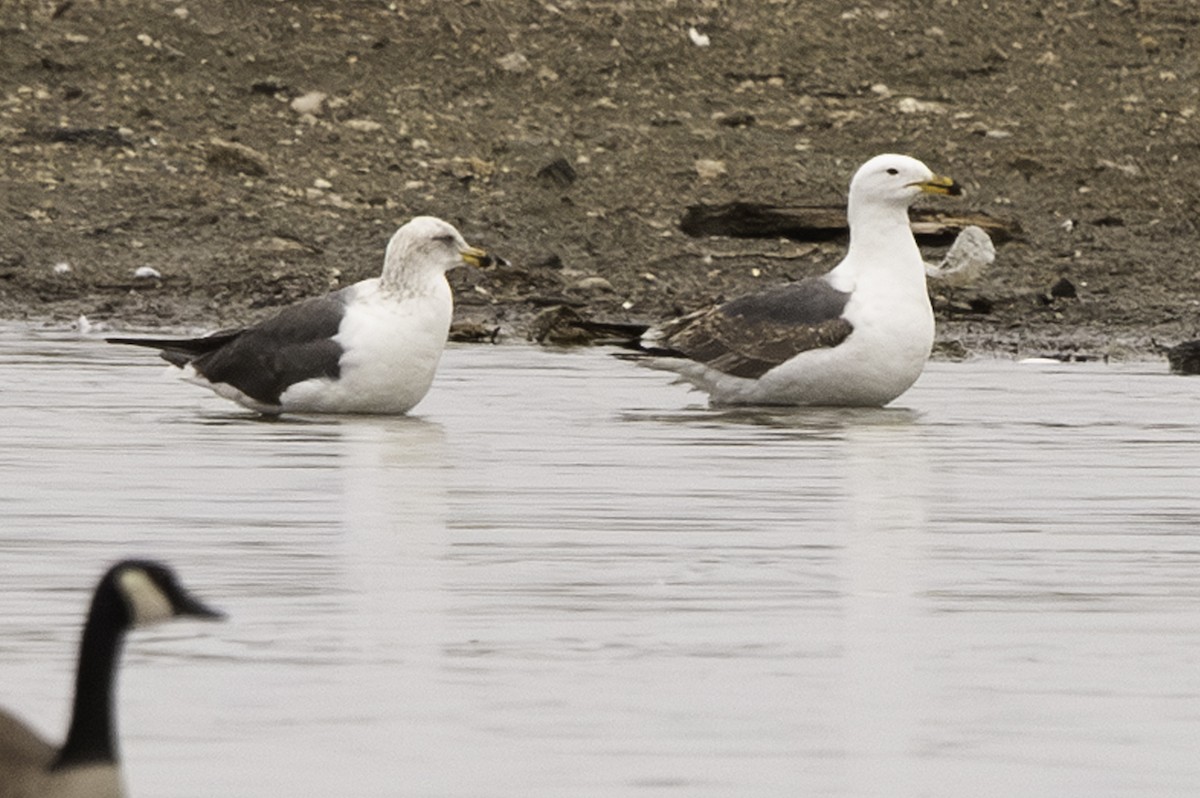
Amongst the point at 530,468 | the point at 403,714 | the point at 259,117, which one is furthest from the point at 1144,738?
the point at 259,117

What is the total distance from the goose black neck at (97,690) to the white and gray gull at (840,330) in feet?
28.9

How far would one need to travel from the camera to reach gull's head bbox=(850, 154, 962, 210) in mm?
14688

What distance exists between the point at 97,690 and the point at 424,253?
29.3 feet

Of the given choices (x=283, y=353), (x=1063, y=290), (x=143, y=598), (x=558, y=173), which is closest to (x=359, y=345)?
(x=283, y=353)

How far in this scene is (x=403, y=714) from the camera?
21.0 feet

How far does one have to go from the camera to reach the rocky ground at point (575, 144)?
64.9ft

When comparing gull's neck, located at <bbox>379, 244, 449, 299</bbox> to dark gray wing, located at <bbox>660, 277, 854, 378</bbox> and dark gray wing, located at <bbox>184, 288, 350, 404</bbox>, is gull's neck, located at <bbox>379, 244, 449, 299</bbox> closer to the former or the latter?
dark gray wing, located at <bbox>184, 288, 350, 404</bbox>

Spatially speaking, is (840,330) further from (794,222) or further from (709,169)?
(709,169)

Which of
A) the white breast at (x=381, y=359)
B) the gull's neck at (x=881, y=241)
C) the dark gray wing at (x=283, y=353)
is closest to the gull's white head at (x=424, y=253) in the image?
the white breast at (x=381, y=359)

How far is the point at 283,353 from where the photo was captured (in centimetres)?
1359

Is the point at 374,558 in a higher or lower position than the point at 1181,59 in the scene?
lower

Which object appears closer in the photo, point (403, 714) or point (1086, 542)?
point (403, 714)

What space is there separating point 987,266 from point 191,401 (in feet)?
23.6

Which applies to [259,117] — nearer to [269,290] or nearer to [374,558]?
A: [269,290]
